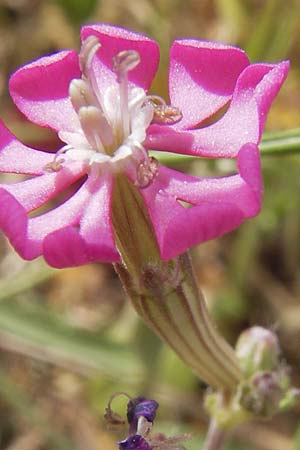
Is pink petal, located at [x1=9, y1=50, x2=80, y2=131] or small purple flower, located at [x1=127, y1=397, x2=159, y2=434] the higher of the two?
pink petal, located at [x1=9, y1=50, x2=80, y2=131]

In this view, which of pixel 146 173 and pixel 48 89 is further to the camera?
pixel 48 89

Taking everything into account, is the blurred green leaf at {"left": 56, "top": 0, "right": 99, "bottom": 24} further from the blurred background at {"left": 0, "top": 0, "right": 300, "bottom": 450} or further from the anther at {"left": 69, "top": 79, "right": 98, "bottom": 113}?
the anther at {"left": 69, "top": 79, "right": 98, "bottom": 113}

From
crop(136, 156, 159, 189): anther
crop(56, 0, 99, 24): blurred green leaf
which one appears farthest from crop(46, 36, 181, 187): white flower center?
crop(56, 0, 99, 24): blurred green leaf

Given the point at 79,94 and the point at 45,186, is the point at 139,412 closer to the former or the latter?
the point at 45,186

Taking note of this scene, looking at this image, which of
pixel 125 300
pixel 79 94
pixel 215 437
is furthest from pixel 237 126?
pixel 125 300

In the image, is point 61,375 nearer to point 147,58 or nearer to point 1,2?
point 1,2

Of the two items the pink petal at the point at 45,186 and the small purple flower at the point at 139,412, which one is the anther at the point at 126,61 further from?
the small purple flower at the point at 139,412

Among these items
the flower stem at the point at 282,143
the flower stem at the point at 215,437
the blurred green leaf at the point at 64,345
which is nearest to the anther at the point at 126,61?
the flower stem at the point at 282,143
